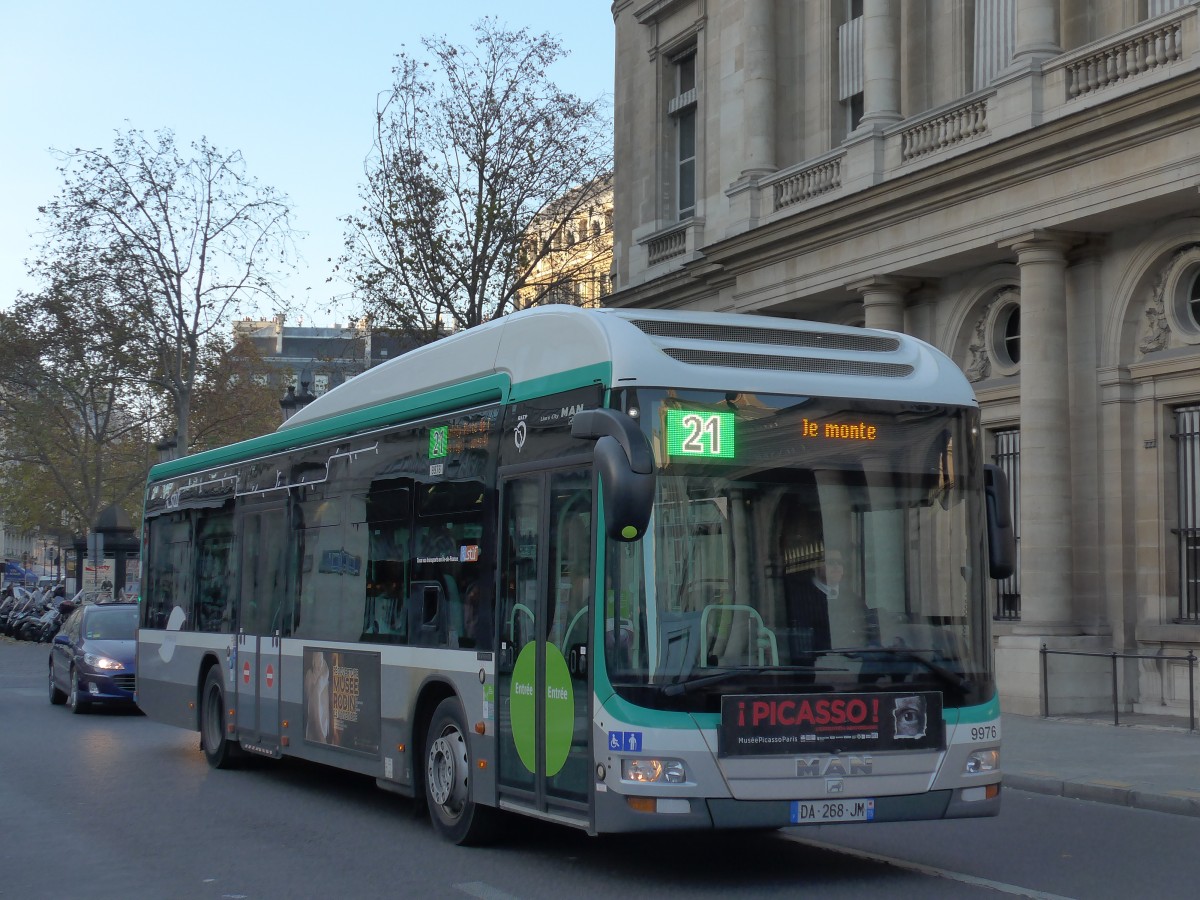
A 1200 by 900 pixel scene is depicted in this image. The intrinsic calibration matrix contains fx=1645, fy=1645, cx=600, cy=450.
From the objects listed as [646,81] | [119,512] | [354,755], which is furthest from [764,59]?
[119,512]

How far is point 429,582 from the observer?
10.9 meters

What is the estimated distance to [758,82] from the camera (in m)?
27.5

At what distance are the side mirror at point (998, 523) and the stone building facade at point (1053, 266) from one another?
10097 mm

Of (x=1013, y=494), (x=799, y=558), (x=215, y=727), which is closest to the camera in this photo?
(x=799, y=558)

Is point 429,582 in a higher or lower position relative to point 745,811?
higher

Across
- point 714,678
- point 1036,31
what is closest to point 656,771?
point 714,678

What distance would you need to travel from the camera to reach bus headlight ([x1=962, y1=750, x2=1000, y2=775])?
894cm

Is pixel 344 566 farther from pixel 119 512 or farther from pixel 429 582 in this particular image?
pixel 119 512

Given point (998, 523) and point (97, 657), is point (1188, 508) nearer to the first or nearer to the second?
point (998, 523)

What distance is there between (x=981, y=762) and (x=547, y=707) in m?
2.40

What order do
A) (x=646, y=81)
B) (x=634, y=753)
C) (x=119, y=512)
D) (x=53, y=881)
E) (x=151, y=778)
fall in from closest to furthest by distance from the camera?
(x=634, y=753)
(x=53, y=881)
(x=151, y=778)
(x=646, y=81)
(x=119, y=512)

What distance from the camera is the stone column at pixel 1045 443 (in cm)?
2048

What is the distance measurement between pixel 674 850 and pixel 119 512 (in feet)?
146

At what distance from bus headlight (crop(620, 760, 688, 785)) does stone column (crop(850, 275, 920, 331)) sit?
1609cm
